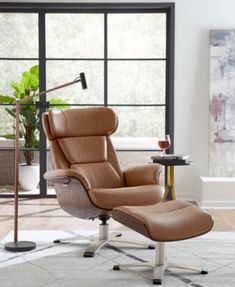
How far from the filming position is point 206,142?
6.46m

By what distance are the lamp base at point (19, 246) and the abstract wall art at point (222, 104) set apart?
2701mm

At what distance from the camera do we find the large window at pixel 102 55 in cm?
657

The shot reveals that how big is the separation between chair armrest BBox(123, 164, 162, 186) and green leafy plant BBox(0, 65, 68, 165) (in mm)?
2243

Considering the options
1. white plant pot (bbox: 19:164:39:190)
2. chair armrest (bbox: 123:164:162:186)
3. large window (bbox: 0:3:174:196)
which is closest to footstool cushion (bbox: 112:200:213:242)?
chair armrest (bbox: 123:164:162:186)

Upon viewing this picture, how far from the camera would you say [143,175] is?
4.49 meters

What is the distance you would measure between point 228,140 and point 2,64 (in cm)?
265

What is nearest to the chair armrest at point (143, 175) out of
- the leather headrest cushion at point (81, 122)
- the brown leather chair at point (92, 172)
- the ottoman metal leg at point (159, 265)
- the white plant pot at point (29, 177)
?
the brown leather chair at point (92, 172)

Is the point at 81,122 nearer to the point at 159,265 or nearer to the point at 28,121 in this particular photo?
the point at 159,265

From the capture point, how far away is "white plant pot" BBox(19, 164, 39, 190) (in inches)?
277

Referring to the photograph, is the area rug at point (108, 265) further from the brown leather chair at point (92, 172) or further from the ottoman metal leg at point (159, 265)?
the brown leather chair at point (92, 172)

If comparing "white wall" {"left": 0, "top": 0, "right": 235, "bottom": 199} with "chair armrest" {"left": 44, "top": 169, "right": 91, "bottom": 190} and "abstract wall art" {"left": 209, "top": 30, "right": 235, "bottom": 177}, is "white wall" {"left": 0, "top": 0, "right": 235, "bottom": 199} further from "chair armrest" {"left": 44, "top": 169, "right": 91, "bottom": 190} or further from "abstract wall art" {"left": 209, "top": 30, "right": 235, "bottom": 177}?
"chair armrest" {"left": 44, "top": 169, "right": 91, "bottom": 190}

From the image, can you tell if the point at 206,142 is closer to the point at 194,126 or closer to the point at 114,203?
the point at 194,126

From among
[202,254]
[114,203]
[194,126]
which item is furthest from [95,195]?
[194,126]

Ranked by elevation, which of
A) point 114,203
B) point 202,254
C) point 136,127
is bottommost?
point 202,254
